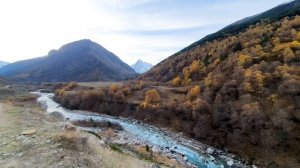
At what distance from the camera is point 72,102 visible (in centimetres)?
11538

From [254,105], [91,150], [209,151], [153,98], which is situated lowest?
[209,151]

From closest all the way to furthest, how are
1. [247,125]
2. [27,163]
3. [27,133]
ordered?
[27,163] → [27,133] → [247,125]

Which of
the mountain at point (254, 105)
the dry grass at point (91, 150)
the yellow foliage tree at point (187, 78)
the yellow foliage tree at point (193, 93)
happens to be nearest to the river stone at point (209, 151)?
the mountain at point (254, 105)

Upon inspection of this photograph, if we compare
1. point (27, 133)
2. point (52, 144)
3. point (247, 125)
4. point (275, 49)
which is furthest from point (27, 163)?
point (275, 49)

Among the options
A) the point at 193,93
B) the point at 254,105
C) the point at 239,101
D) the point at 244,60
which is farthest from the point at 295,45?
the point at 193,93

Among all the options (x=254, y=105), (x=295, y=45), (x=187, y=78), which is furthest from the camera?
(x=187, y=78)

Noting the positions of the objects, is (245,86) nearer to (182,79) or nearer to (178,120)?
(178,120)

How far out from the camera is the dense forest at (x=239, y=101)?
55.8 meters

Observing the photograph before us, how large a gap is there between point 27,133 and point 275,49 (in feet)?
270

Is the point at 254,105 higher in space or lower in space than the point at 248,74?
lower

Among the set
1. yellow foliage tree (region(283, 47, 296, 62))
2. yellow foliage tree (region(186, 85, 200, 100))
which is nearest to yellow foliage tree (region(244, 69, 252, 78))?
yellow foliage tree (region(283, 47, 296, 62))

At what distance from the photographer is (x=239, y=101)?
7100cm

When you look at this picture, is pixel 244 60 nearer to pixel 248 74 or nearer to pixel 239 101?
pixel 248 74

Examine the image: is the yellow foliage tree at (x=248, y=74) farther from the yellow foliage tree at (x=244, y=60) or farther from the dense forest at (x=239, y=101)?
the yellow foliage tree at (x=244, y=60)
